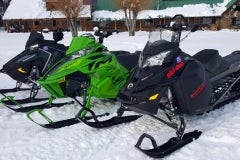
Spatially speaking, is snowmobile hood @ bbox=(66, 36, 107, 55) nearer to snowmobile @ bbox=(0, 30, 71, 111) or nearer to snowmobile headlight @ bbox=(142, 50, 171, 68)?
snowmobile @ bbox=(0, 30, 71, 111)

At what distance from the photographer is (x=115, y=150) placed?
338 cm

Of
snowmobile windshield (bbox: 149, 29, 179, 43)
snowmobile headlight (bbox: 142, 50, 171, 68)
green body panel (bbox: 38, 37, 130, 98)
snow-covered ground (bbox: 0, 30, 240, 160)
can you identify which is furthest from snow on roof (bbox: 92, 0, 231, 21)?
snowmobile headlight (bbox: 142, 50, 171, 68)

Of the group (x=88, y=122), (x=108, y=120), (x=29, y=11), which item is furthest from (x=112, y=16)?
(x=88, y=122)

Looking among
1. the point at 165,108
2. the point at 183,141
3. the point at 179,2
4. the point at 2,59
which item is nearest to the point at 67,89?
the point at 165,108

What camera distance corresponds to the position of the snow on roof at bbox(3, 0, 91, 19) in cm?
3622

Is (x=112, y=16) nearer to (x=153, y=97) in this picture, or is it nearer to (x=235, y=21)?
(x=235, y=21)

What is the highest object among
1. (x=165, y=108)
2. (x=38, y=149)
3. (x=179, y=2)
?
(x=179, y=2)

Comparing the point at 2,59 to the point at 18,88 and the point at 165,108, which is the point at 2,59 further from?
the point at 165,108

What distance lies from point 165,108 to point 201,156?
669 mm

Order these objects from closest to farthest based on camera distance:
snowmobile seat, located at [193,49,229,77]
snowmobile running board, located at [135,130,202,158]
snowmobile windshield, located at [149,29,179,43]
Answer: snowmobile running board, located at [135,130,202,158]
snowmobile windshield, located at [149,29,179,43]
snowmobile seat, located at [193,49,229,77]

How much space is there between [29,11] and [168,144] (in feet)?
122

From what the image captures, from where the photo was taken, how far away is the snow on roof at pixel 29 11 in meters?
36.2

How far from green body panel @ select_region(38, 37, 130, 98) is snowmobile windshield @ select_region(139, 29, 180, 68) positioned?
3.55ft

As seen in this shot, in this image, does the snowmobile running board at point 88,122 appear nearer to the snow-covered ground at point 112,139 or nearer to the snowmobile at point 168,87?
the snow-covered ground at point 112,139
